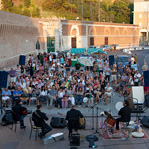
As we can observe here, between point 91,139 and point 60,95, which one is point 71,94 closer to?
point 60,95

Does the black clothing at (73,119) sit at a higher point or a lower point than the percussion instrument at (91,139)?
higher

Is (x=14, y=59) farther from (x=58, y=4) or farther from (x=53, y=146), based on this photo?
(x=58, y=4)

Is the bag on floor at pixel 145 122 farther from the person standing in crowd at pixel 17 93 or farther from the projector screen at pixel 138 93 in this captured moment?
the person standing in crowd at pixel 17 93

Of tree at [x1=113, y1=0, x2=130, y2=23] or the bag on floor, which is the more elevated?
tree at [x1=113, y1=0, x2=130, y2=23]

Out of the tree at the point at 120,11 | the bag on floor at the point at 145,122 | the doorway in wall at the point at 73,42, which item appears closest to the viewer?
the bag on floor at the point at 145,122

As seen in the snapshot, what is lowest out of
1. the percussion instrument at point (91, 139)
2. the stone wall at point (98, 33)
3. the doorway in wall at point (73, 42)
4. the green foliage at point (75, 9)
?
the percussion instrument at point (91, 139)

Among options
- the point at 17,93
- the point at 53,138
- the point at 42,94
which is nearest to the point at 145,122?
the point at 53,138

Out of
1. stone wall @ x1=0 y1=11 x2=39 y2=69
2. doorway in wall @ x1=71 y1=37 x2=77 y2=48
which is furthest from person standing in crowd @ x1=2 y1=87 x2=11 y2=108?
doorway in wall @ x1=71 y1=37 x2=77 y2=48

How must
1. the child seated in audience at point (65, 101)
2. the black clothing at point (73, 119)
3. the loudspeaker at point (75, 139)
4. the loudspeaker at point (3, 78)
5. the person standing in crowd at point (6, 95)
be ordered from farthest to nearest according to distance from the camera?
the person standing in crowd at point (6, 95), the child seated in audience at point (65, 101), the loudspeaker at point (3, 78), the black clothing at point (73, 119), the loudspeaker at point (75, 139)

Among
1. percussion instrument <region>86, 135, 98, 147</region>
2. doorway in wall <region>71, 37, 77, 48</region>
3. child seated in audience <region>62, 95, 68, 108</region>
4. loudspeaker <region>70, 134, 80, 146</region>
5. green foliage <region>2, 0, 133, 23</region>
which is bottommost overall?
percussion instrument <region>86, 135, 98, 147</region>

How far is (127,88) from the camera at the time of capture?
49.3 feet

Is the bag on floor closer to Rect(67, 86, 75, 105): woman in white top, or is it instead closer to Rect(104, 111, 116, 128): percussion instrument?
Rect(104, 111, 116, 128): percussion instrument

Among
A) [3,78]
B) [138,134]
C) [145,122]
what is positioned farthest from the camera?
[3,78]

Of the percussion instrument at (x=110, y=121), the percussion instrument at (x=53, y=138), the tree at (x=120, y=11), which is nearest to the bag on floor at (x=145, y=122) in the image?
the percussion instrument at (x=110, y=121)
